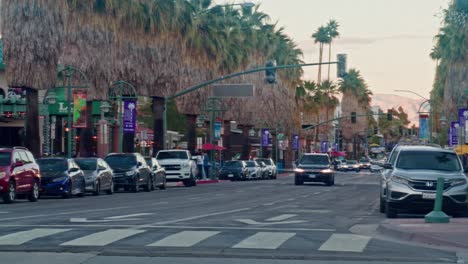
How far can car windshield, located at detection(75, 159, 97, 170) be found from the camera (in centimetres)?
4153

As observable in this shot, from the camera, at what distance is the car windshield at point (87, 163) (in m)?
41.5

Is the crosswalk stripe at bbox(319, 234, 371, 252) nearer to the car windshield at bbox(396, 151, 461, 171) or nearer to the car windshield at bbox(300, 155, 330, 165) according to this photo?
the car windshield at bbox(396, 151, 461, 171)

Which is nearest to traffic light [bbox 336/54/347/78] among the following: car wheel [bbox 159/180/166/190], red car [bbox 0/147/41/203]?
car wheel [bbox 159/180/166/190]

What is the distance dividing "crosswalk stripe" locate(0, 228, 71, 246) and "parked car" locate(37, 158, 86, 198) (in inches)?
754

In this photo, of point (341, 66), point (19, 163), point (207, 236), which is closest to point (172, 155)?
A: point (341, 66)

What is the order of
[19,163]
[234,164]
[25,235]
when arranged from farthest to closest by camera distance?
[234,164] → [19,163] → [25,235]

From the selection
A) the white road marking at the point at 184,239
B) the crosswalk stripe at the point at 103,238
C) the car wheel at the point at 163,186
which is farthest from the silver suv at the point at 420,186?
the car wheel at the point at 163,186

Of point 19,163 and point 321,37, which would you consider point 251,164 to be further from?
point 321,37

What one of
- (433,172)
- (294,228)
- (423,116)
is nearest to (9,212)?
(294,228)

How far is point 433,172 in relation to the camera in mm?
25344

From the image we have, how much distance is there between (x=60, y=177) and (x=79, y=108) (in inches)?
494

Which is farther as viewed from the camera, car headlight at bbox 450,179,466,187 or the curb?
car headlight at bbox 450,179,466,187

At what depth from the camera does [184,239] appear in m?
17.2

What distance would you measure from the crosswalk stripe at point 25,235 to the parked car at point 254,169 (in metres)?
58.9
